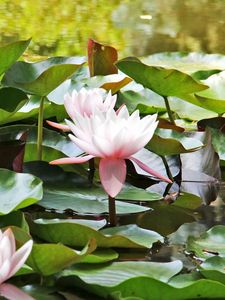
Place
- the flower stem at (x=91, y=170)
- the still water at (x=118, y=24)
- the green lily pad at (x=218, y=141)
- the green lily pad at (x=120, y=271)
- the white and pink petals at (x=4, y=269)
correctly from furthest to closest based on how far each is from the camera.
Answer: the still water at (x=118, y=24) → the green lily pad at (x=218, y=141) → the flower stem at (x=91, y=170) → the green lily pad at (x=120, y=271) → the white and pink petals at (x=4, y=269)

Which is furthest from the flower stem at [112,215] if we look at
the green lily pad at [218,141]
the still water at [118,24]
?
the still water at [118,24]

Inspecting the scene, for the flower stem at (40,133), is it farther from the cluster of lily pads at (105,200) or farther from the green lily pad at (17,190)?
the green lily pad at (17,190)

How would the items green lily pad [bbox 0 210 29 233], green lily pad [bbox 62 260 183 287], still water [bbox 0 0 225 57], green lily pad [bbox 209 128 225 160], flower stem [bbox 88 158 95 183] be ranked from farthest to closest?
still water [bbox 0 0 225 57] < green lily pad [bbox 209 128 225 160] < flower stem [bbox 88 158 95 183] < green lily pad [bbox 0 210 29 233] < green lily pad [bbox 62 260 183 287]

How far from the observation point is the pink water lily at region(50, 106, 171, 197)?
3.41 ft

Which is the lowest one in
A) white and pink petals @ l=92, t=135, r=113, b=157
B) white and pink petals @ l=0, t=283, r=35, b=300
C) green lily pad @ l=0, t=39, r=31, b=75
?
white and pink petals @ l=0, t=283, r=35, b=300

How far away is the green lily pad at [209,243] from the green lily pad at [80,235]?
52 mm

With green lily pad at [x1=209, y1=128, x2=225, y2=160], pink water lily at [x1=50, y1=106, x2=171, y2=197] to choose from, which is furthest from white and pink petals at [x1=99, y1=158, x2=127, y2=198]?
green lily pad at [x1=209, y1=128, x2=225, y2=160]

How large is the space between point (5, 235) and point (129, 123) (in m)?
0.30

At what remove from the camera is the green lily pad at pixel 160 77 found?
4.53 ft

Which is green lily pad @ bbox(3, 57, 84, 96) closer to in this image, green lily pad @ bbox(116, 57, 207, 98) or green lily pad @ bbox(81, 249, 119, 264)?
green lily pad @ bbox(116, 57, 207, 98)

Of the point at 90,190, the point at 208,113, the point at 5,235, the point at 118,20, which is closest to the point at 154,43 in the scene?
the point at 118,20

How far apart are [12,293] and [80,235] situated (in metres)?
0.20

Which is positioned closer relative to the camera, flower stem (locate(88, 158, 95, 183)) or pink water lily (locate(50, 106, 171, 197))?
pink water lily (locate(50, 106, 171, 197))

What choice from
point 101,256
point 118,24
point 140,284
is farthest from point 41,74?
point 118,24
